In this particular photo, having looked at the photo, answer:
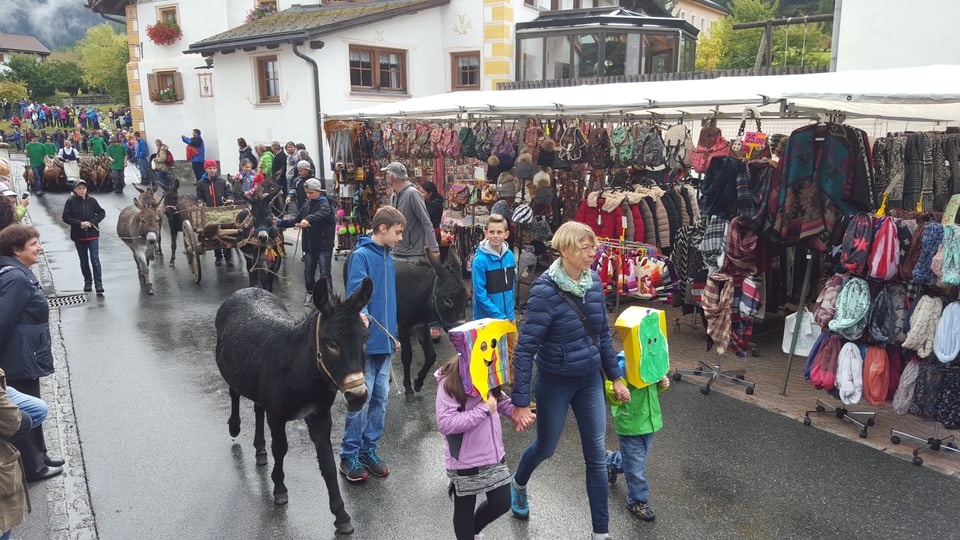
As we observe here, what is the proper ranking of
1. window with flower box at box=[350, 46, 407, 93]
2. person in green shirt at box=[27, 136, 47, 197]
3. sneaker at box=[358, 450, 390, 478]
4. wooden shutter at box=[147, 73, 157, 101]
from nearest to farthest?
sneaker at box=[358, 450, 390, 478], window with flower box at box=[350, 46, 407, 93], person in green shirt at box=[27, 136, 47, 197], wooden shutter at box=[147, 73, 157, 101]

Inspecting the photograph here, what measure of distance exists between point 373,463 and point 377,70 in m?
16.9

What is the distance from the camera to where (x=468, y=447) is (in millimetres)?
3568

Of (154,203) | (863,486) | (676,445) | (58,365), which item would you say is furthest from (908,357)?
(154,203)

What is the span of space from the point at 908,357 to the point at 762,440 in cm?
134

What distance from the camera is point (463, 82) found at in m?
21.5

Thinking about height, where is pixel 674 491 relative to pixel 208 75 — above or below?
below

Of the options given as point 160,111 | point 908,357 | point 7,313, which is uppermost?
point 160,111

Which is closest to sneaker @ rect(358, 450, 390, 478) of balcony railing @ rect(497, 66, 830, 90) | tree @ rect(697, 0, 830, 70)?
balcony railing @ rect(497, 66, 830, 90)

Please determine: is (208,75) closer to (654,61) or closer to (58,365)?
(654,61)

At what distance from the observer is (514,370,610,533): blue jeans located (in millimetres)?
3938

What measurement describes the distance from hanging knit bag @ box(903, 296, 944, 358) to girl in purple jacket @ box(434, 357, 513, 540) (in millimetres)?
3624

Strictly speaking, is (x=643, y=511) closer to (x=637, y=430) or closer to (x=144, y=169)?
(x=637, y=430)

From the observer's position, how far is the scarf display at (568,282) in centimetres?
388

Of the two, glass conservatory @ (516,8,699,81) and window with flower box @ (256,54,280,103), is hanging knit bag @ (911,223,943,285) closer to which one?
glass conservatory @ (516,8,699,81)
